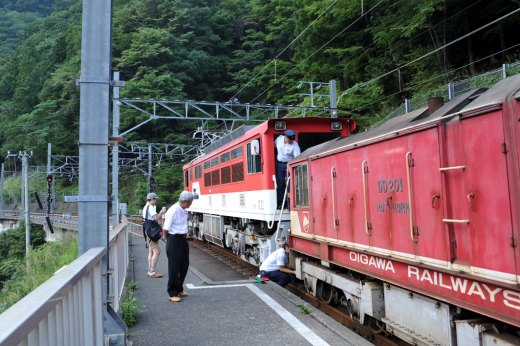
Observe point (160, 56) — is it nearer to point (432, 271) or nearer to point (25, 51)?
point (25, 51)

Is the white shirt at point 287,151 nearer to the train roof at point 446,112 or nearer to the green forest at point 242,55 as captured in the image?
the train roof at point 446,112

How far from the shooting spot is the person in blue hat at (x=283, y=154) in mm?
10695

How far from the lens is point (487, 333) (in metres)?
4.13

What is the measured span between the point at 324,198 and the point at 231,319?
2523mm

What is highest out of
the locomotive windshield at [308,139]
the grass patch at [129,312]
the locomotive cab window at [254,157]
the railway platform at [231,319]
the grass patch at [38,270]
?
the locomotive windshield at [308,139]

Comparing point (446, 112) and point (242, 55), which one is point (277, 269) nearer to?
point (446, 112)

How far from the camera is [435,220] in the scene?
484 centimetres

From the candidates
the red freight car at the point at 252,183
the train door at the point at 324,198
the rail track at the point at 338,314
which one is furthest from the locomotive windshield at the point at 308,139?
the rail track at the point at 338,314

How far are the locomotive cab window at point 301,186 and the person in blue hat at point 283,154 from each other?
1216 mm

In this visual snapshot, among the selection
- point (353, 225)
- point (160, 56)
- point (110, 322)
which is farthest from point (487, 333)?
point (160, 56)

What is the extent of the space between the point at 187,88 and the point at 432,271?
4891cm

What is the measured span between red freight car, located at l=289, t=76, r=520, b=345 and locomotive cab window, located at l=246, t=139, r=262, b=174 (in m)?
3.82

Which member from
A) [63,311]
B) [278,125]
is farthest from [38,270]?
[63,311]

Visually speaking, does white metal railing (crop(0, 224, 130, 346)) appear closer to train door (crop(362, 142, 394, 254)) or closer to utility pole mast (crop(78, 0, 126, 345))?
utility pole mast (crop(78, 0, 126, 345))
